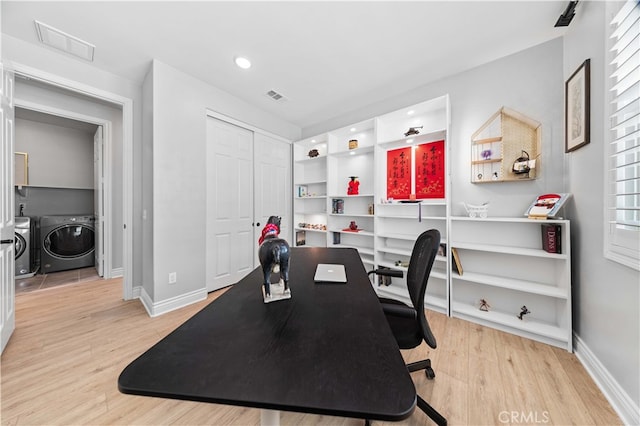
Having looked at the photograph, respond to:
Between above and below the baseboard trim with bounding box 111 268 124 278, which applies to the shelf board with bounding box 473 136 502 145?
above

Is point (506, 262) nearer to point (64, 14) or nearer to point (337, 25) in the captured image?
point (337, 25)

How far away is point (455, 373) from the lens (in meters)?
1.55

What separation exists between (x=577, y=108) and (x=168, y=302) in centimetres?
413

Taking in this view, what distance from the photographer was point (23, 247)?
129 inches

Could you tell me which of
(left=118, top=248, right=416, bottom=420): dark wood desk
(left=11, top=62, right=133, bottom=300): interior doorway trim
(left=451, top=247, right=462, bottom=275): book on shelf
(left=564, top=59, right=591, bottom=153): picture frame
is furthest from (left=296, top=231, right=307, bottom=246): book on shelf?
(left=564, top=59, right=591, bottom=153): picture frame

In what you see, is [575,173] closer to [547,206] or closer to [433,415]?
[547,206]

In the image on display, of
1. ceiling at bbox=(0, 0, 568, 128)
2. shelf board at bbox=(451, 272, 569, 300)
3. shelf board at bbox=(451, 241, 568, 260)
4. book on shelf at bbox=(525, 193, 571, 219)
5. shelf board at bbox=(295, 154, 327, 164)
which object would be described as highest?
ceiling at bbox=(0, 0, 568, 128)

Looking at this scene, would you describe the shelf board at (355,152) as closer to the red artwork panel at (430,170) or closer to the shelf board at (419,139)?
the shelf board at (419,139)

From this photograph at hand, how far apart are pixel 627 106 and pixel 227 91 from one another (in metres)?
3.59

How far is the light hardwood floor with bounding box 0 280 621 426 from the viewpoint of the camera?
1.24m

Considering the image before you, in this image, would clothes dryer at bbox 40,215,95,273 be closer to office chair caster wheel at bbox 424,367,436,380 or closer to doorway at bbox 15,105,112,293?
doorway at bbox 15,105,112,293

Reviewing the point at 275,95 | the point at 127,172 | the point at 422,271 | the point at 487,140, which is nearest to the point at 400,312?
the point at 422,271

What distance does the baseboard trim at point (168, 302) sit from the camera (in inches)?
92.9

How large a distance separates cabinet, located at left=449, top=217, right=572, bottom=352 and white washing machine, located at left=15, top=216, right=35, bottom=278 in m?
5.86
